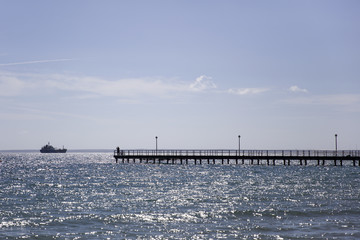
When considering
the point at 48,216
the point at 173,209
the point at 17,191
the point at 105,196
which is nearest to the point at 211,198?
the point at 173,209

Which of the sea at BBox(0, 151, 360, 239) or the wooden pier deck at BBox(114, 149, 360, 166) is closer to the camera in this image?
the sea at BBox(0, 151, 360, 239)

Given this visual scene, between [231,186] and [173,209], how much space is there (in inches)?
680

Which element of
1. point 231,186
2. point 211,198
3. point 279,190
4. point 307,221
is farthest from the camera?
point 231,186

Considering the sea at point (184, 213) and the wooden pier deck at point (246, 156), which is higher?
the wooden pier deck at point (246, 156)

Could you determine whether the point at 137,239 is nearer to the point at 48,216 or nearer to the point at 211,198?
the point at 48,216

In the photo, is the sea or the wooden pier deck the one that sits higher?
the wooden pier deck

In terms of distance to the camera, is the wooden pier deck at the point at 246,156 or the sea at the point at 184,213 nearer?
A: the sea at the point at 184,213

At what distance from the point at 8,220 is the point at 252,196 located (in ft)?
67.3

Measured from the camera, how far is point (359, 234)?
22.2m

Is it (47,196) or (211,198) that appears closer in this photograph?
(211,198)

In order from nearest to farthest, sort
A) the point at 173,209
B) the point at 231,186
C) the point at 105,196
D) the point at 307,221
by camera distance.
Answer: the point at 307,221, the point at 173,209, the point at 105,196, the point at 231,186

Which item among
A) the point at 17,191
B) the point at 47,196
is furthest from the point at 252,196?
the point at 17,191

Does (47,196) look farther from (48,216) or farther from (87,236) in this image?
(87,236)

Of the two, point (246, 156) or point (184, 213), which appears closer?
point (184, 213)
